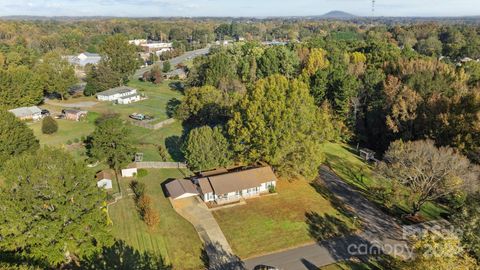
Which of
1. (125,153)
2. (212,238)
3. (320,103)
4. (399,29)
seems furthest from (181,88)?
(399,29)

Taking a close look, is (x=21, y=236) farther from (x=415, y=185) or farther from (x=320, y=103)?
(x=320, y=103)

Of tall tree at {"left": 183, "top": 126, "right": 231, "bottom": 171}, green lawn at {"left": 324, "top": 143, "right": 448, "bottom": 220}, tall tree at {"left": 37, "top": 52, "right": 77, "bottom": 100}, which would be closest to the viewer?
green lawn at {"left": 324, "top": 143, "right": 448, "bottom": 220}

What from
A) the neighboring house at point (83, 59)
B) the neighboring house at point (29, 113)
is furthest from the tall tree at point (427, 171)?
the neighboring house at point (83, 59)

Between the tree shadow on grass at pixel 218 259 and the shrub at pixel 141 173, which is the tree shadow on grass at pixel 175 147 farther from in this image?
the tree shadow on grass at pixel 218 259

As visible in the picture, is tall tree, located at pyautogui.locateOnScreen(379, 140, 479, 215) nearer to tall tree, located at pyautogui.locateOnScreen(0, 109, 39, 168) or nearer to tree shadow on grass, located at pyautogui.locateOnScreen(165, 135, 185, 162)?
tree shadow on grass, located at pyautogui.locateOnScreen(165, 135, 185, 162)

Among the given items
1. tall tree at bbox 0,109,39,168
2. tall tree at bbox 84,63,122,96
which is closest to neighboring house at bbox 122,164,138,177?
tall tree at bbox 0,109,39,168

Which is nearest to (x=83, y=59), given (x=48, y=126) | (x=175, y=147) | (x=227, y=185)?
(x=48, y=126)
